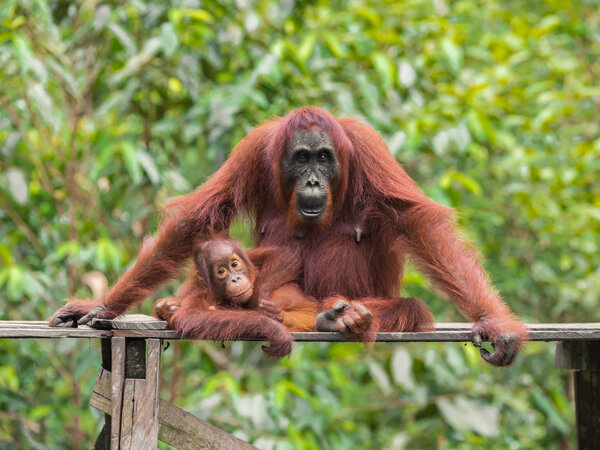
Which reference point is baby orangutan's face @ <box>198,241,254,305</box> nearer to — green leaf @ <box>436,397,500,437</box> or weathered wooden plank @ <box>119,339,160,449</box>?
weathered wooden plank @ <box>119,339,160,449</box>

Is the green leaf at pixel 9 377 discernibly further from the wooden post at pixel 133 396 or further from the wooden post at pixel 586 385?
the wooden post at pixel 586 385

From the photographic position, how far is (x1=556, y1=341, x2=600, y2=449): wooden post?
3406mm

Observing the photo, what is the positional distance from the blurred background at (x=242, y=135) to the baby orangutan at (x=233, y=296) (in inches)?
40.7

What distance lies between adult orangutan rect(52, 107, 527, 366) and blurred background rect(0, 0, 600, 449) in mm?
996

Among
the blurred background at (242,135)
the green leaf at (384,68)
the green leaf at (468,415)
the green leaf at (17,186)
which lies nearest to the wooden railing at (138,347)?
the blurred background at (242,135)

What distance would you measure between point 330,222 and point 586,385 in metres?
1.38

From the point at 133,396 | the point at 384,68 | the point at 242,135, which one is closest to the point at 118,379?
the point at 133,396

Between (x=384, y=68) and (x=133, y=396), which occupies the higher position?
(x=384, y=68)

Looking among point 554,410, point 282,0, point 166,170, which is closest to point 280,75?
point 282,0

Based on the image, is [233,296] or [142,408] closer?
[142,408]

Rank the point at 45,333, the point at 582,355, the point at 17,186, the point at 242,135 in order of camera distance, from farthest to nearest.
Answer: the point at 242,135 < the point at 17,186 < the point at 582,355 < the point at 45,333

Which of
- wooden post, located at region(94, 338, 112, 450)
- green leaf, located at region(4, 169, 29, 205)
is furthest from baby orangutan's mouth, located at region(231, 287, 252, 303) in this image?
green leaf, located at region(4, 169, 29, 205)

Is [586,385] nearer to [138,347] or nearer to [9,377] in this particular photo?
[138,347]

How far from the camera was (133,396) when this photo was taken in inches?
110
